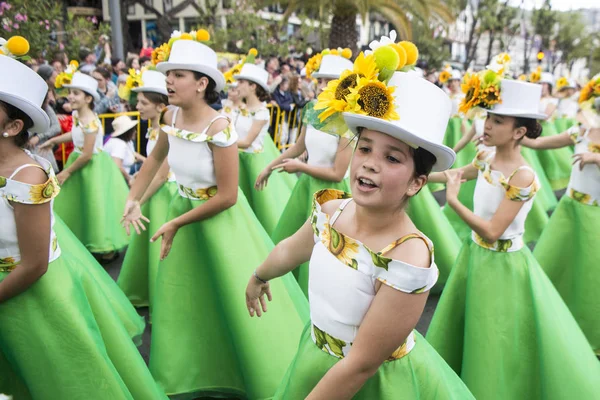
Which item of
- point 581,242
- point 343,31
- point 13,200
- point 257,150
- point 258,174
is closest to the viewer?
point 13,200

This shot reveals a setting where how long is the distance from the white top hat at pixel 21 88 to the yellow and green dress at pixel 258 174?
3390 millimetres

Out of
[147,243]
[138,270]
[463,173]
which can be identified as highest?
[463,173]

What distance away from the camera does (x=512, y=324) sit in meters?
3.05

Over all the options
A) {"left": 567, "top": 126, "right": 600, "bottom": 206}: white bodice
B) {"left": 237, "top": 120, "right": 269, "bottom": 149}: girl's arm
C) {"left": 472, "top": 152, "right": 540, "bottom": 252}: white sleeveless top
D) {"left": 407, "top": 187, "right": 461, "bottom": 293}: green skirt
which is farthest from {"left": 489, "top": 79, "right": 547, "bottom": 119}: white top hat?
{"left": 237, "top": 120, "right": 269, "bottom": 149}: girl's arm

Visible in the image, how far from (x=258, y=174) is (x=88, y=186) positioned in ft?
5.78

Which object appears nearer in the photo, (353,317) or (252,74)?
(353,317)

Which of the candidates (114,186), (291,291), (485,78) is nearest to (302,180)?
(291,291)

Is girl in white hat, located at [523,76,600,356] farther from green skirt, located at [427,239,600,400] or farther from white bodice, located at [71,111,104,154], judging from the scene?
white bodice, located at [71,111,104,154]

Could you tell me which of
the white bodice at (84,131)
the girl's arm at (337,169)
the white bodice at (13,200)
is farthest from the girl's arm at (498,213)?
the white bodice at (84,131)

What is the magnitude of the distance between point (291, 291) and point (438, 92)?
1.88 m

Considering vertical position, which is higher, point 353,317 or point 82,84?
point 353,317

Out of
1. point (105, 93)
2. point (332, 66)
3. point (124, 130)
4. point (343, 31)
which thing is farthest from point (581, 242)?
point (343, 31)

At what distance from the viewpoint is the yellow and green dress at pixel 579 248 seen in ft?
13.5

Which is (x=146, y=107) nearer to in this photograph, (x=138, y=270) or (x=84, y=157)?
(x=84, y=157)
